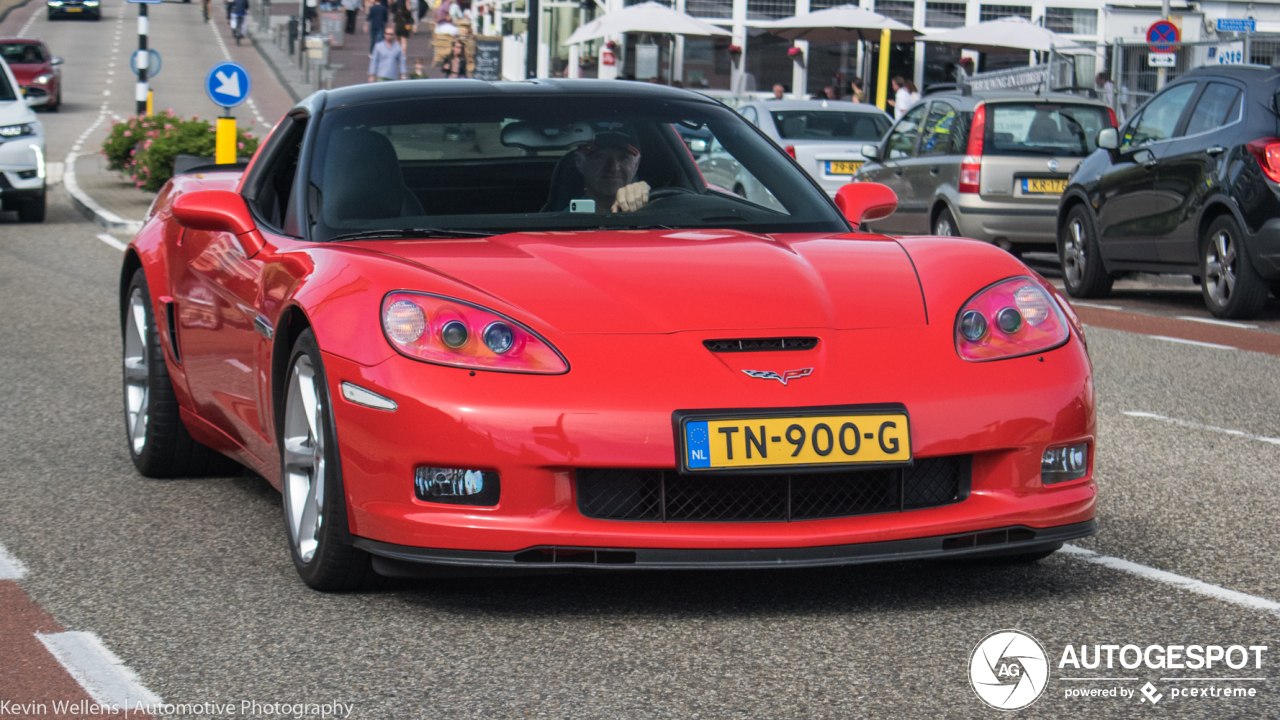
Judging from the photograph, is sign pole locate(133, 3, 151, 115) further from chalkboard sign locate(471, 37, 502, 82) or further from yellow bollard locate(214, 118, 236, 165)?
chalkboard sign locate(471, 37, 502, 82)

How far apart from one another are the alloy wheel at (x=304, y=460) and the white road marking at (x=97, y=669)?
0.61 meters

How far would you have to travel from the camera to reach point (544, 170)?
5.06 m

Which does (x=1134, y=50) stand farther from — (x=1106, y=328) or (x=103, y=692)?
(x=103, y=692)

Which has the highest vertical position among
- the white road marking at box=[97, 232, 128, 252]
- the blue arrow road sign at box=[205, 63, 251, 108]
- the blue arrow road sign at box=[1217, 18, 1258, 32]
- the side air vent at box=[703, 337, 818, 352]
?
the blue arrow road sign at box=[1217, 18, 1258, 32]

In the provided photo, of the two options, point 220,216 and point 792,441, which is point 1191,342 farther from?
point 792,441

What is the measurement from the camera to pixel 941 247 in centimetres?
445

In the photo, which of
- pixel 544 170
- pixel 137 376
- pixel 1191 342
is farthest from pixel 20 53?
pixel 544 170

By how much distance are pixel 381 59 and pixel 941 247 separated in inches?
1097

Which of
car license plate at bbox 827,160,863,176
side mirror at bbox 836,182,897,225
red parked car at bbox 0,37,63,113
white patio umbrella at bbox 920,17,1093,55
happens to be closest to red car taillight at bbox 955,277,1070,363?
side mirror at bbox 836,182,897,225

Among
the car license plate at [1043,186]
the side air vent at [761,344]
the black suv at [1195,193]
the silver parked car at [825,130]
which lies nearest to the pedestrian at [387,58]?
the silver parked car at [825,130]

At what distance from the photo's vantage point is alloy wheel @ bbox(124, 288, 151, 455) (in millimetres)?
5926

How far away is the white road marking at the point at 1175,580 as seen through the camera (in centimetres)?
407

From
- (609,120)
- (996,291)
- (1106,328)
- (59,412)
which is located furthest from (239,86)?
(996,291)

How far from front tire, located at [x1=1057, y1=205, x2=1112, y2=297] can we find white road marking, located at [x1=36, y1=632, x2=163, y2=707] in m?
10.7
